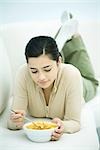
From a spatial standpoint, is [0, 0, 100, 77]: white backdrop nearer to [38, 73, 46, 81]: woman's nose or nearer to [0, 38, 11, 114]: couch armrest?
[0, 38, 11, 114]: couch armrest

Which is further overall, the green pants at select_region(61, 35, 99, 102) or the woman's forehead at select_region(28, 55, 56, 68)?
the green pants at select_region(61, 35, 99, 102)

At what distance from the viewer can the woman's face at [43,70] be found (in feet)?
3.92

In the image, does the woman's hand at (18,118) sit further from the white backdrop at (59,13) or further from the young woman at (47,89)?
the white backdrop at (59,13)

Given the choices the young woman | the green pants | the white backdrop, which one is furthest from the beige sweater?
the white backdrop

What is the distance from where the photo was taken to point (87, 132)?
3.90 feet

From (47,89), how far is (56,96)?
0.17 ft

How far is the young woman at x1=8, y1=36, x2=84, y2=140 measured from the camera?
1201mm

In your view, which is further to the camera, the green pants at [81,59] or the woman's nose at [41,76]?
the green pants at [81,59]

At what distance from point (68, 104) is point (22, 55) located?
631mm

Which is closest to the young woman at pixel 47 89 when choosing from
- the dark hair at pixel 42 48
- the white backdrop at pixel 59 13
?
the dark hair at pixel 42 48

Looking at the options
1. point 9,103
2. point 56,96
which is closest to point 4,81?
point 9,103

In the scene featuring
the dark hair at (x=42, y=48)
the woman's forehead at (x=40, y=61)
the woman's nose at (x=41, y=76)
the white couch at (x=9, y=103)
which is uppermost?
the dark hair at (x=42, y=48)

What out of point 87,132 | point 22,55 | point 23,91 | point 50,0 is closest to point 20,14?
point 50,0

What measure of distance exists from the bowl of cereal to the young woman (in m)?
0.03
